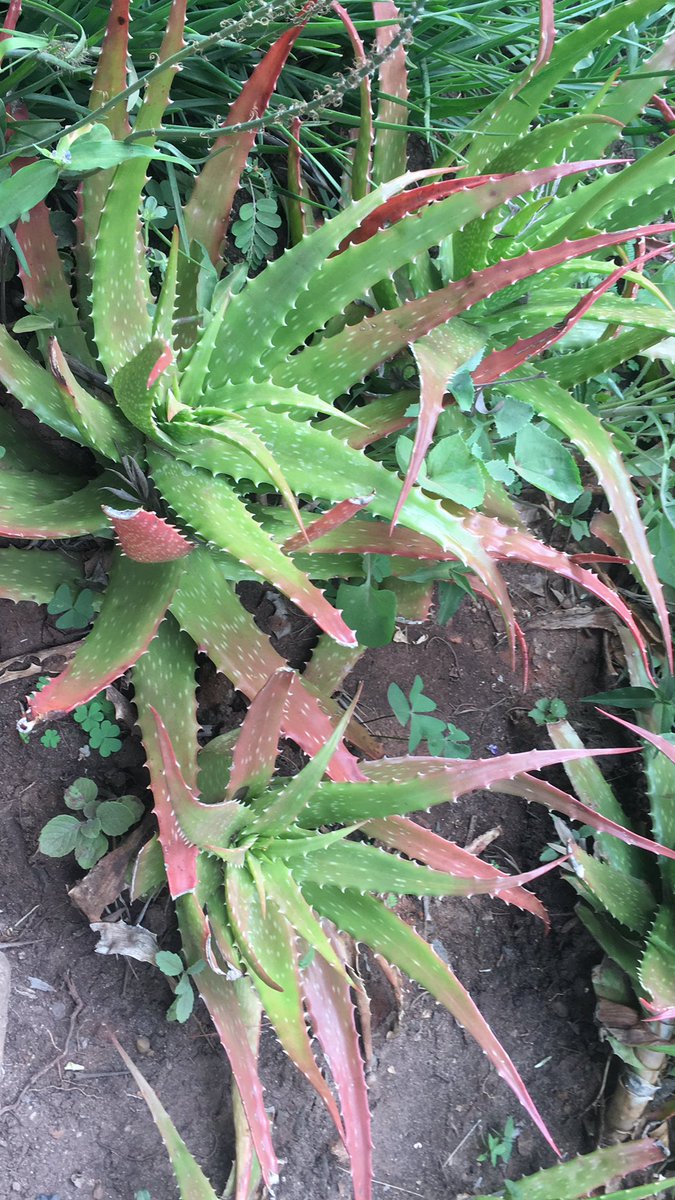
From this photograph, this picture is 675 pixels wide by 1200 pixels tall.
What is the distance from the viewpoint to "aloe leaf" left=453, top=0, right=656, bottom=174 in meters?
0.85

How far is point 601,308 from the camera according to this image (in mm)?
974

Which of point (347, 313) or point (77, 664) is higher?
point (347, 313)

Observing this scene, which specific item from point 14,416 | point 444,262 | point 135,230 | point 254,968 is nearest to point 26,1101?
point 254,968

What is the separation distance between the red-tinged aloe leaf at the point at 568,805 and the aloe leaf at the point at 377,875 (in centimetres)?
12

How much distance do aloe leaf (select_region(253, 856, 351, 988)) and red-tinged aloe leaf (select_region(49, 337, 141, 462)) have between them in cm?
46

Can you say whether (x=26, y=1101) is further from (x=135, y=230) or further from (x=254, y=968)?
(x=135, y=230)

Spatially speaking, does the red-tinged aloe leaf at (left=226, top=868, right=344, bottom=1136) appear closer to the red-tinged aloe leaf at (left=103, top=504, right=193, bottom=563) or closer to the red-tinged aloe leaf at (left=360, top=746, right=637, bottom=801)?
the red-tinged aloe leaf at (left=360, top=746, right=637, bottom=801)

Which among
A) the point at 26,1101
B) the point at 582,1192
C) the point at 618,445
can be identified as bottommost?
the point at 582,1192

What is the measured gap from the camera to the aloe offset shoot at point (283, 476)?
802 mm

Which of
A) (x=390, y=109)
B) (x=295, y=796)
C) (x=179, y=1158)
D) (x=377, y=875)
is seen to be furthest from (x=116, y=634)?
(x=390, y=109)

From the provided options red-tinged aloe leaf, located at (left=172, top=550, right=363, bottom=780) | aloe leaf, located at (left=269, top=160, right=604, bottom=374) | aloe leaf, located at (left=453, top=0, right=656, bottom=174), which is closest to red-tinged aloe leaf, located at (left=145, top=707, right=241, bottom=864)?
red-tinged aloe leaf, located at (left=172, top=550, right=363, bottom=780)

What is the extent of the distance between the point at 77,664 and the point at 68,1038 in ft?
1.64

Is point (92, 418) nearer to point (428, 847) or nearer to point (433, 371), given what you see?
point (433, 371)

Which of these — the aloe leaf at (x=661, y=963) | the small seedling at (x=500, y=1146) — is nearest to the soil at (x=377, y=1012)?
the small seedling at (x=500, y=1146)
